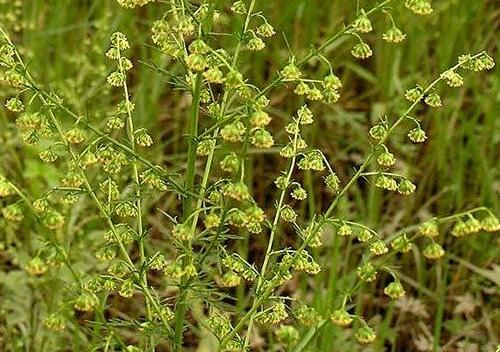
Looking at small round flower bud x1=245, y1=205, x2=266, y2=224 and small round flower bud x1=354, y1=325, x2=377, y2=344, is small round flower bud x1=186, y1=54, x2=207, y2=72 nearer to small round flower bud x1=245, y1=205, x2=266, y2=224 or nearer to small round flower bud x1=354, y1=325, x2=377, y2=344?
small round flower bud x1=245, y1=205, x2=266, y2=224

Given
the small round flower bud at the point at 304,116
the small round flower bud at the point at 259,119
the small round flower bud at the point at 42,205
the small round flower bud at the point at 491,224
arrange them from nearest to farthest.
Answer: the small round flower bud at the point at 259,119 < the small round flower bud at the point at 491,224 < the small round flower bud at the point at 42,205 < the small round flower bud at the point at 304,116

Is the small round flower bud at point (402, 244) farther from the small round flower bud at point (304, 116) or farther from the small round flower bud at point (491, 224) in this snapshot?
the small round flower bud at point (304, 116)

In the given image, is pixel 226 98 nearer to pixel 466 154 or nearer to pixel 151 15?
pixel 466 154

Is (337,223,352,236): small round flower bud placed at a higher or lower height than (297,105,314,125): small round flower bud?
lower

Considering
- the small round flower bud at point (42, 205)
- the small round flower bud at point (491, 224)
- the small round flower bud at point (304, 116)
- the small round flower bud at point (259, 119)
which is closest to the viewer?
the small round flower bud at point (259, 119)

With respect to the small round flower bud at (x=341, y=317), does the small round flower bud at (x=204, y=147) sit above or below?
above

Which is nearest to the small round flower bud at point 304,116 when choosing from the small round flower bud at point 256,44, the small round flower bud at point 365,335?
the small round flower bud at point 256,44

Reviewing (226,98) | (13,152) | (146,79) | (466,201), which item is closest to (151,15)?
(146,79)

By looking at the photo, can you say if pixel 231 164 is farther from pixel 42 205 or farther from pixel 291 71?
A: pixel 42 205

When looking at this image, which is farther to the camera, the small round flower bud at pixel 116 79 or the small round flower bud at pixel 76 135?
the small round flower bud at pixel 116 79

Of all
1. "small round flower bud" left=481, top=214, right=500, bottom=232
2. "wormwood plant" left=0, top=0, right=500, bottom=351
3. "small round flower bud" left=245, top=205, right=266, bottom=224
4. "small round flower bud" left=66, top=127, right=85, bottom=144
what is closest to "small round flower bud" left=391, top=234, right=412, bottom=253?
"wormwood plant" left=0, top=0, right=500, bottom=351

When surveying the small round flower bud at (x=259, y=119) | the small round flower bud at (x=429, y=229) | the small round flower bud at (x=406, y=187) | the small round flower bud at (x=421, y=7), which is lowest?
the small round flower bud at (x=406, y=187)
